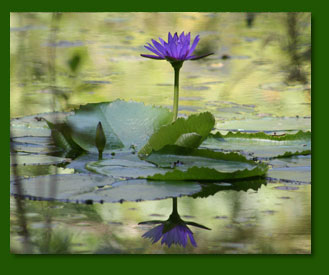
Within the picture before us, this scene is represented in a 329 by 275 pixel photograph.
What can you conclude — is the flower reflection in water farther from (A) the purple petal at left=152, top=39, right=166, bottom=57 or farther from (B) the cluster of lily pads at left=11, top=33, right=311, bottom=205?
(A) the purple petal at left=152, top=39, right=166, bottom=57

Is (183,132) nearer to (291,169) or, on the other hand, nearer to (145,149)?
(145,149)

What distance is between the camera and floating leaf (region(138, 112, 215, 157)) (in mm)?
2631

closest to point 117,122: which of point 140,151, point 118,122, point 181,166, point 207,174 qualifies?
point 118,122

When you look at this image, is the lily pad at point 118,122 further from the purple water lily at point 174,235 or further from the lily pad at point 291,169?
the purple water lily at point 174,235

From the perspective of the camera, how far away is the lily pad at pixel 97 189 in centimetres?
221

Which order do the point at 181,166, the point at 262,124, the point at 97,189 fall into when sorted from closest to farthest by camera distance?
the point at 97,189, the point at 181,166, the point at 262,124

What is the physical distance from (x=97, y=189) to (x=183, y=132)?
56cm

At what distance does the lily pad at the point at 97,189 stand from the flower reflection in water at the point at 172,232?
10 cm

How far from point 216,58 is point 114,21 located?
0.58 m

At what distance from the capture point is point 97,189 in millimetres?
2268

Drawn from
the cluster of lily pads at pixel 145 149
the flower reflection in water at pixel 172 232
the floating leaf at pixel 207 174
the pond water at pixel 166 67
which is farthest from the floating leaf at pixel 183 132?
the flower reflection in water at pixel 172 232

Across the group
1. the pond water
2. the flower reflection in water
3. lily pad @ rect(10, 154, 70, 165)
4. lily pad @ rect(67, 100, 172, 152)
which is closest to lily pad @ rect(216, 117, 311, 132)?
the pond water

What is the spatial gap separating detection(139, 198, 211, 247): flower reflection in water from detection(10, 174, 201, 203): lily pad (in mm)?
105

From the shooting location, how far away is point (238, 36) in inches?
122
